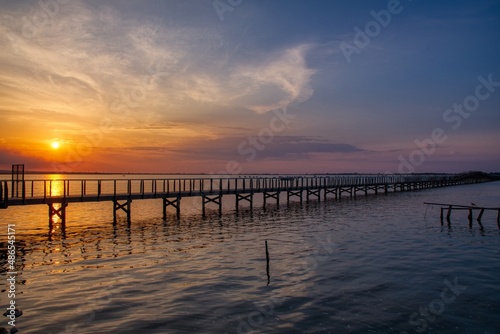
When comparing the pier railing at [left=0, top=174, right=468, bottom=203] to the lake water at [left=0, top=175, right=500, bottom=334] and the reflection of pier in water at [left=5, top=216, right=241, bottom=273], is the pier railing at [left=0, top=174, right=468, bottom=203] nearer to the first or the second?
the reflection of pier in water at [left=5, top=216, right=241, bottom=273]

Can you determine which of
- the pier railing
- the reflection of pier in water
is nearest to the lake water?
the reflection of pier in water

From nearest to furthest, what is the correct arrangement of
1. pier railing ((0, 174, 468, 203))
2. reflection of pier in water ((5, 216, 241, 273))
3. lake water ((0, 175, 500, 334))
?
lake water ((0, 175, 500, 334)) → reflection of pier in water ((5, 216, 241, 273)) → pier railing ((0, 174, 468, 203))

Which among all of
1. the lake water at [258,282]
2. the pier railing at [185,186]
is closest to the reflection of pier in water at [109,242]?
the lake water at [258,282]

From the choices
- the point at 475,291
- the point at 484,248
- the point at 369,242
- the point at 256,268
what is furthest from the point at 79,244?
the point at 484,248

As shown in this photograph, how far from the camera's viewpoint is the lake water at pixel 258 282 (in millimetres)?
10461

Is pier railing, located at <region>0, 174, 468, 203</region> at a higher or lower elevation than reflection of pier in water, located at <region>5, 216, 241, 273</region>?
higher

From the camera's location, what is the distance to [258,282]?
14.0 m

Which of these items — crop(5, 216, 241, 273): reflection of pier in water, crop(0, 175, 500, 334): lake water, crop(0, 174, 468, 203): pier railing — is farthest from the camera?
crop(0, 174, 468, 203): pier railing

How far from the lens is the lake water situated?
1046 centimetres

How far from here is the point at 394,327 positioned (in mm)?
10141

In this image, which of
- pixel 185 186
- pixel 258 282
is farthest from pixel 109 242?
pixel 185 186

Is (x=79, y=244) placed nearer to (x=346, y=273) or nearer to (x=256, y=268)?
(x=256, y=268)

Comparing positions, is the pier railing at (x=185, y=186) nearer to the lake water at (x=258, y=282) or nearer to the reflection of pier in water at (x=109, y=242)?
the reflection of pier in water at (x=109, y=242)

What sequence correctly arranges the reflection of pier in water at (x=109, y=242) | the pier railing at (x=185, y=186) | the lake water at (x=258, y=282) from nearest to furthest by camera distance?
1. the lake water at (x=258, y=282)
2. the reflection of pier in water at (x=109, y=242)
3. the pier railing at (x=185, y=186)
